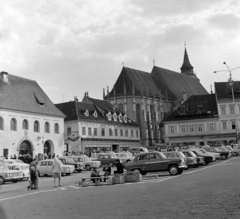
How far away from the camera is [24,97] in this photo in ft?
162

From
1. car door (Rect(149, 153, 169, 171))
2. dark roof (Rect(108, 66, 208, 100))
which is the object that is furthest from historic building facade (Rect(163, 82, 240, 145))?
car door (Rect(149, 153, 169, 171))

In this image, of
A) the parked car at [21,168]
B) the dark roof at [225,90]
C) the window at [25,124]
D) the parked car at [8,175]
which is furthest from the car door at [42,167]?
the dark roof at [225,90]

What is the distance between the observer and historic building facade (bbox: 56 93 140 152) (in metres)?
59.6

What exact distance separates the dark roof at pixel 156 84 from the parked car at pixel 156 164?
197 ft

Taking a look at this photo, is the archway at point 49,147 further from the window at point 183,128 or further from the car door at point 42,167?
the window at point 183,128

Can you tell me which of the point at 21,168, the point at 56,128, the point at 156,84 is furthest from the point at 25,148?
the point at 156,84

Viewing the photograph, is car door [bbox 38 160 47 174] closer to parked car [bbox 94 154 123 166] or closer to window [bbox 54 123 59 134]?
parked car [bbox 94 154 123 166]

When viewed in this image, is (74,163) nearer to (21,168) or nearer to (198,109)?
(21,168)

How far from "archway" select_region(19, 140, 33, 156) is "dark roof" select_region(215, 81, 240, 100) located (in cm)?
3950

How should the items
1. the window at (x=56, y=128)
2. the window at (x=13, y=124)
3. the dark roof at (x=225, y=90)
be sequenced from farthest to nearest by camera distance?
the dark roof at (x=225, y=90) → the window at (x=56, y=128) → the window at (x=13, y=124)

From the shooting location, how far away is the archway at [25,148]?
1845 inches

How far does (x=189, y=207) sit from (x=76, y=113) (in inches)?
2024

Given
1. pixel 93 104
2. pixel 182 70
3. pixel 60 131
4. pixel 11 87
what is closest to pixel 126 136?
pixel 93 104

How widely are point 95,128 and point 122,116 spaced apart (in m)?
10.5
